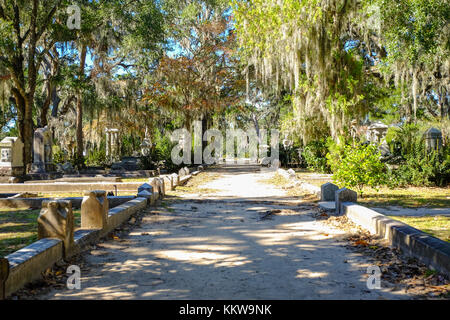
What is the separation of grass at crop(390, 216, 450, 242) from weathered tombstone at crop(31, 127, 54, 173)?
17.8 m

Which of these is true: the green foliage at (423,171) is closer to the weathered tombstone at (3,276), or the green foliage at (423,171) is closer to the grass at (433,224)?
the grass at (433,224)

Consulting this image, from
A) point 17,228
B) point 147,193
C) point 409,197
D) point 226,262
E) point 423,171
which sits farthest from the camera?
point 423,171

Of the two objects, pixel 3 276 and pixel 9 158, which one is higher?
pixel 9 158

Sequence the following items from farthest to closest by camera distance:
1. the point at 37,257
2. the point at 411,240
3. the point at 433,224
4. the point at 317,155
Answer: the point at 317,155 < the point at 433,224 < the point at 411,240 < the point at 37,257

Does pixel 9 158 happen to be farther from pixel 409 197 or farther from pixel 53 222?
pixel 409 197

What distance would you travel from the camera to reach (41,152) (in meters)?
20.8

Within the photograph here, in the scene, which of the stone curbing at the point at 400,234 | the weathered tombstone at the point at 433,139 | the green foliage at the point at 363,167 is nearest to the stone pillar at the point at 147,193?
the stone curbing at the point at 400,234

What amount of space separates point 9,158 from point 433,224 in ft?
60.4

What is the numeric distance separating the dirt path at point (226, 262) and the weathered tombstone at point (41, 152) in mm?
13956

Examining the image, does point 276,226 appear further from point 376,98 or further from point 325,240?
point 376,98

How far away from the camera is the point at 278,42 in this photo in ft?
46.1

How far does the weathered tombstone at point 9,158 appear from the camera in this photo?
19.2m

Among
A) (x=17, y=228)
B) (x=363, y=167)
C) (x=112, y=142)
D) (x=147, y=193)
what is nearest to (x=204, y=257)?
(x=17, y=228)

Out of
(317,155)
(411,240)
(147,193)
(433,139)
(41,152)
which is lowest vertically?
(411,240)
